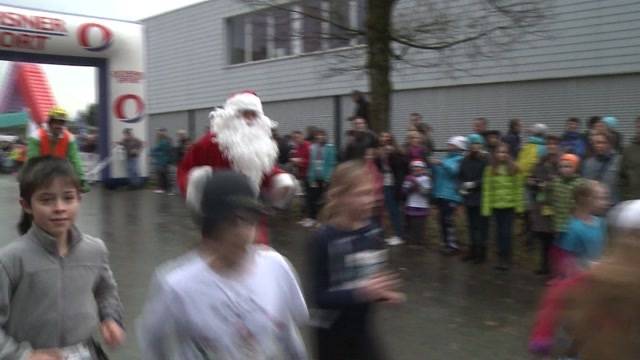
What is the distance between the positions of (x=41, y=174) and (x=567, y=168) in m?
6.48

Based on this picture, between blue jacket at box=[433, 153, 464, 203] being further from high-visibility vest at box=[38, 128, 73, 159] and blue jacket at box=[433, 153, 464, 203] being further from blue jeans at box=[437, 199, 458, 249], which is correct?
high-visibility vest at box=[38, 128, 73, 159]

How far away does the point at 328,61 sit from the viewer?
20344 mm

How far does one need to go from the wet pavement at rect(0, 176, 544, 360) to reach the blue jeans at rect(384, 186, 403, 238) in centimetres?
46

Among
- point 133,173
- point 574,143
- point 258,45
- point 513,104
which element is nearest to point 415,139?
point 574,143

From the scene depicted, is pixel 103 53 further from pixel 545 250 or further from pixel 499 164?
pixel 545 250

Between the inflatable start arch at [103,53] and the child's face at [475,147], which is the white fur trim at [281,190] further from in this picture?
the inflatable start arch at [103,53]

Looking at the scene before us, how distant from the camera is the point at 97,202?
654 inches

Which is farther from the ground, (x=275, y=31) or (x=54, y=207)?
(x=275, y=31)

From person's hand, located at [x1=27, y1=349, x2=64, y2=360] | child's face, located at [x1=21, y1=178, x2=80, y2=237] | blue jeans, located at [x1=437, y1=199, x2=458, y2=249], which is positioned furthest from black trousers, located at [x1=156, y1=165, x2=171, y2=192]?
person's hand, located at [x1=27, y1=349, x2=64, y2=360]

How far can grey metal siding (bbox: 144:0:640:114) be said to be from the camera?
14.6 meters

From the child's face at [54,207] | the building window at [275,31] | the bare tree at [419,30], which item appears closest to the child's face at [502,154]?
the bare tree at [419,30]

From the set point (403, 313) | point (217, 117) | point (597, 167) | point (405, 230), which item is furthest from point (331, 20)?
point (217, 117)

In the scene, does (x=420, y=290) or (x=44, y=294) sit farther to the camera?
(x=420, y=290)

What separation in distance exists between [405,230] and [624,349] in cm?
900
